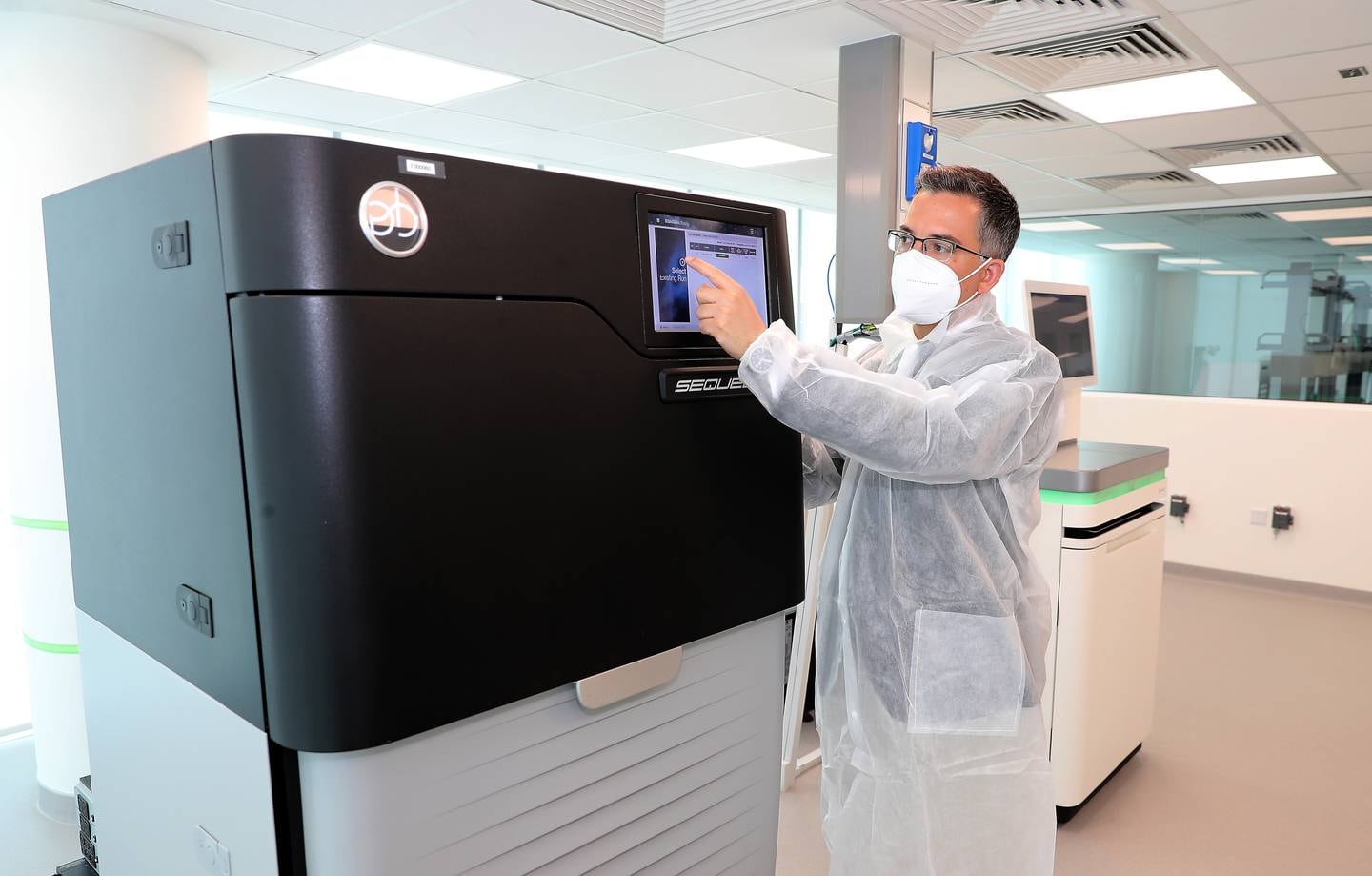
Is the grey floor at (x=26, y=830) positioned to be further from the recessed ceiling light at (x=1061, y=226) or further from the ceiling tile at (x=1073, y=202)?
the recessed ceiling light at (x=1061, y=226)

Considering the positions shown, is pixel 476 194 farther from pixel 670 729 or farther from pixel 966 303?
pixel 966 303

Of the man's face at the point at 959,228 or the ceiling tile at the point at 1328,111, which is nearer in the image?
the man's face at the point at 959,228

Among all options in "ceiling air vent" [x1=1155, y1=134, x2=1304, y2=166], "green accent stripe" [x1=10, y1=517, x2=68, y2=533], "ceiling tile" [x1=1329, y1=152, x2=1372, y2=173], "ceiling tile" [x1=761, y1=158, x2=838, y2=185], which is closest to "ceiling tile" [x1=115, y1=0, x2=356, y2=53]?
"green accent stripe" [x1=10, y1=517, x2=68, y2=533]

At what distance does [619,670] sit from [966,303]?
90 centimetres

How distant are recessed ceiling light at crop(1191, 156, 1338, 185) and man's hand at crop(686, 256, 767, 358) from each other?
4990 millimetres

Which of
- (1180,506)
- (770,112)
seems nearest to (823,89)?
(770,112)

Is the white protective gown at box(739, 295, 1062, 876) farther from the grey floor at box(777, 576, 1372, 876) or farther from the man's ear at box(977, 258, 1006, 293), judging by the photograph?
the grey floor at box(777, 576, 1372, 876)

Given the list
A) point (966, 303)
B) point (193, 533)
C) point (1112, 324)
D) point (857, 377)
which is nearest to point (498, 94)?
point (966, 303)

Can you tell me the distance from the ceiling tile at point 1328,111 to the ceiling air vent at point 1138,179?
109 centimetres

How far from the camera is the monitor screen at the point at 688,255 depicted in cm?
77

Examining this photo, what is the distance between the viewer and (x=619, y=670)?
735 mm

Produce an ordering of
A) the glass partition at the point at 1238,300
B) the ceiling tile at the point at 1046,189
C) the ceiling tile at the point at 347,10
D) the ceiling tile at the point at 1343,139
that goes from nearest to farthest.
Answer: the ceiling tile at the point at 347,10 → the ceiling tile at the point at 1343,139 → the glass partition at the point at 1238,300 → the ceiling tile at the point at 1046,189

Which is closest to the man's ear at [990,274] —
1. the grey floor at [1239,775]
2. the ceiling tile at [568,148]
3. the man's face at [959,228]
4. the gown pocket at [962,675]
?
the man's face at [959,228]

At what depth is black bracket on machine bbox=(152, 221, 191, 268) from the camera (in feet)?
2.02
